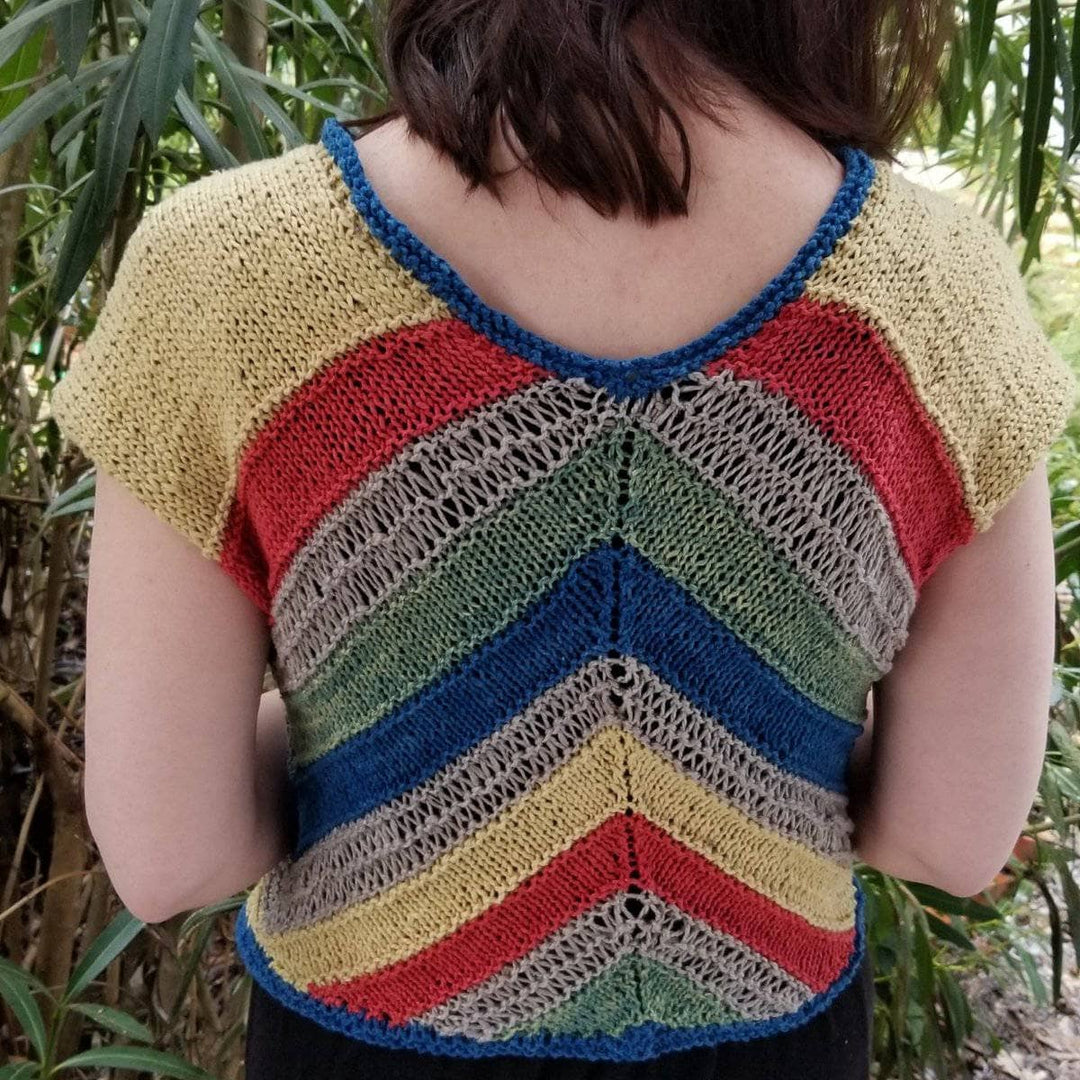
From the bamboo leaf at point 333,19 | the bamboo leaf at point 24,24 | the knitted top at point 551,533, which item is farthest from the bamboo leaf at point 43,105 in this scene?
the knitted top at point 551,533

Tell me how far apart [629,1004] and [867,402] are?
1.23 ft

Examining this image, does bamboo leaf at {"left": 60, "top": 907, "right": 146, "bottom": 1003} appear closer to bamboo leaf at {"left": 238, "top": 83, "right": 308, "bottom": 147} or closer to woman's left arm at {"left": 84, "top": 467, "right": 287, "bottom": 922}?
woman's left arm at {"left": 84, "top": 467, "right": 287, "bottom": 922}

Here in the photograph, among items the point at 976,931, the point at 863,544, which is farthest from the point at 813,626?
the point at 976,931

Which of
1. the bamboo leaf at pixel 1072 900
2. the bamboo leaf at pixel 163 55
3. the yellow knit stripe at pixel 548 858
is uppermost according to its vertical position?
the bamboo leaf at pixel 163 55

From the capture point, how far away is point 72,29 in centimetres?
75

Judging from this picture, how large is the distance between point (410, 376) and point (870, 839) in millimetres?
480

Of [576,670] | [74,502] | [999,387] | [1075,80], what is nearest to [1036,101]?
[1075,80]

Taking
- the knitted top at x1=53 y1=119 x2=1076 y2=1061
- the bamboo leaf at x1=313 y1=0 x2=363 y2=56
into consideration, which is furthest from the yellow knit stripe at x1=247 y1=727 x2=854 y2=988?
the bamboo leaf at x1=313 y1=0 x2=363 y2=56

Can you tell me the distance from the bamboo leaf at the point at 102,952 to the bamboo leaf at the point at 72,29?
0.78 metres

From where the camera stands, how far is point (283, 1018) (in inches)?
28.5

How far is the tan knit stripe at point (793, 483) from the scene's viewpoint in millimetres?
518

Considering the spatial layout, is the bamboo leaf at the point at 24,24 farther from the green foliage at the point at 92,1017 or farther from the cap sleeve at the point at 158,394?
the green foliage at the point at 92,1017

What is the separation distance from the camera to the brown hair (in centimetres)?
49

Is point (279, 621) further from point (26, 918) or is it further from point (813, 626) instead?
point (26, 918)
